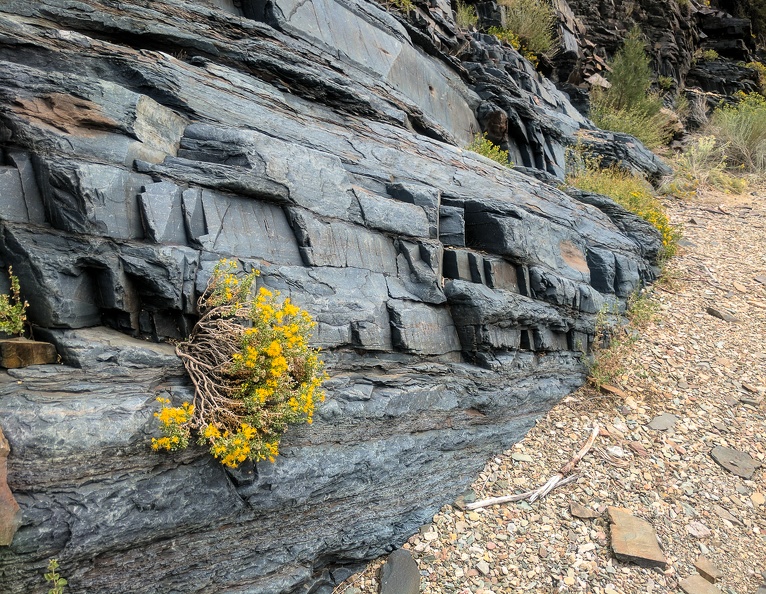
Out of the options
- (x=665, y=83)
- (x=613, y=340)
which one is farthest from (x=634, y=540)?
(x=665, y=83)

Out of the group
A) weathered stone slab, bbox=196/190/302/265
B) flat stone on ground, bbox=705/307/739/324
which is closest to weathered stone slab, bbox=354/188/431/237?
weathered stone slab, bbox=196/190/302/265

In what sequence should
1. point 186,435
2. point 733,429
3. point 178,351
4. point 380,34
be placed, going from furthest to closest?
1. point 380,34
2. point 733,429
3. point 178,351
4. point 186,435

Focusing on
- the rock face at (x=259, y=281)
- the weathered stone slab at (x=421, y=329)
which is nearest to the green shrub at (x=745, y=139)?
the rock face at (x=259, y=281)

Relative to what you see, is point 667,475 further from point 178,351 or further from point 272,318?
point 178,351

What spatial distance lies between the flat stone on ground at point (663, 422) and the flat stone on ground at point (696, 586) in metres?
1.77

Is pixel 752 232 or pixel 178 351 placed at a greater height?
pixel 752 232

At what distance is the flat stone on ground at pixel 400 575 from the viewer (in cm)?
389

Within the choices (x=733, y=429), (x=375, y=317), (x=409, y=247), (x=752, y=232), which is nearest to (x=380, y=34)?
(x=409, y=247)

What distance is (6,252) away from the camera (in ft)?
11.0

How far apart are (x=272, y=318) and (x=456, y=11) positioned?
12738 mm

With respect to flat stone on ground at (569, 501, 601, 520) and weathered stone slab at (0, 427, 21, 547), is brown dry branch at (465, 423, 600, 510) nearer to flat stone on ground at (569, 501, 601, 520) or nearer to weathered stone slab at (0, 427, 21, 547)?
flat stone on ground at (569, 501, 601, 520)

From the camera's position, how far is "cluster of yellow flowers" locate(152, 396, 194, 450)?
3.15m

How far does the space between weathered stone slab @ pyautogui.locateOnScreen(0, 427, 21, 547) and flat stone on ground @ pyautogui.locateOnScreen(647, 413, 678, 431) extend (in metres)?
5.65

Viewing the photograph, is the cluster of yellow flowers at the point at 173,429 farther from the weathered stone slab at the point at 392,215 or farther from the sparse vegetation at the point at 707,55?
the sparse vegetation at the point at 707,55
